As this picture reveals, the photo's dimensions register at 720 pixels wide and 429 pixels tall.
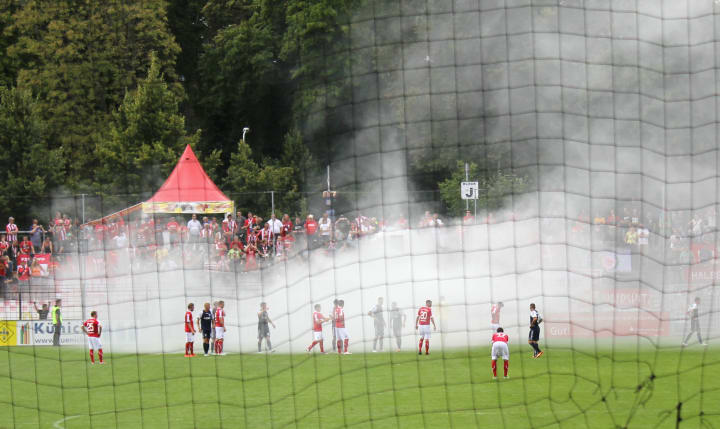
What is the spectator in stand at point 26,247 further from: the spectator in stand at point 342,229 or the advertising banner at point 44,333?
the spectator in stand at point 342,229

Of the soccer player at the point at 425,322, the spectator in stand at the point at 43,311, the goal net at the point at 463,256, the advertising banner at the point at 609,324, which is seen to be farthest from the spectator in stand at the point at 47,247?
the advertising banner at the point at 609,324

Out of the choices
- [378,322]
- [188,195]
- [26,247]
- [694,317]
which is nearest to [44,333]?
[26,247]

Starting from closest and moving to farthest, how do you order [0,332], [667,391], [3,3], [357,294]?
[667,391]
[0,332]
[357,294]
[3,3]

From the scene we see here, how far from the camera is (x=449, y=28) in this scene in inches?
806

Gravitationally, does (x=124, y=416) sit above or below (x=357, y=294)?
below

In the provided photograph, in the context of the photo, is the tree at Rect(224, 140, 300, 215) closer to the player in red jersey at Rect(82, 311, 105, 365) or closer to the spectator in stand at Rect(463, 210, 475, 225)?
the spectator in stand at Rect(463, 210, 475, 225)

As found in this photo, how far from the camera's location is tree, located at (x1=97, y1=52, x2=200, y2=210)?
30.8 metres

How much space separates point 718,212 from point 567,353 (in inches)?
180

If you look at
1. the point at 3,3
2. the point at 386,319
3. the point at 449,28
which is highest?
the point at 3,3

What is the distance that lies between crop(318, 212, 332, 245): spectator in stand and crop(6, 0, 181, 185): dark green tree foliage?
49.3 feet

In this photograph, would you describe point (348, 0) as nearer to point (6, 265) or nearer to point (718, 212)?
point (718, 212)

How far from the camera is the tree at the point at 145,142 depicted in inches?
1212

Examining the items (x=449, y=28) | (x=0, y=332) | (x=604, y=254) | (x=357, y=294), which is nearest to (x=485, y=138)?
(x=449, y=28)

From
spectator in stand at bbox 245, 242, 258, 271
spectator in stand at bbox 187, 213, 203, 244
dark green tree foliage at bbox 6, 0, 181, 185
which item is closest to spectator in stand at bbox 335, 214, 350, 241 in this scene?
spectator in stand at bbox 245, 242, 258, 271
